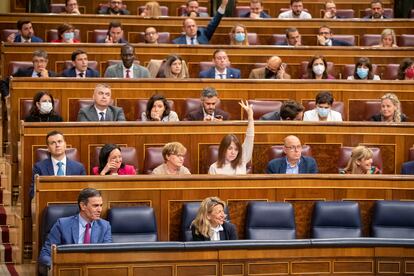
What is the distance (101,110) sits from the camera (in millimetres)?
7766

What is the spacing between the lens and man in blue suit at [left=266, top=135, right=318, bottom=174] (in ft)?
23.4

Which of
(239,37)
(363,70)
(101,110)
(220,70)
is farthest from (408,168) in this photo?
(239,37)

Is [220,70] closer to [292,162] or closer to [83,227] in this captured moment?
[292,162]

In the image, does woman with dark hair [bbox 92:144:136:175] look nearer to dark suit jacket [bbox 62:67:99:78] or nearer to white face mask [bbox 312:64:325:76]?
dark suit jacket [bbox 62:67:99:78]

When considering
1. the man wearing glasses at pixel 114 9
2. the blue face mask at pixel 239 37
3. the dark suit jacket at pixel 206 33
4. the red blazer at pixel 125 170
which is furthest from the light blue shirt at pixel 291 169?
the man wearing glasses at pixel 114 9

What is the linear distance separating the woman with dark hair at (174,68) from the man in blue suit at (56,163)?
1.86 metres

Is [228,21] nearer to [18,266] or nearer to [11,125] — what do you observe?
[11,125]

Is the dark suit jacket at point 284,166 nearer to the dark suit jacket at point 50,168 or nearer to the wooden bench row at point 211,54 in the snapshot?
the dark suit jacket at point 50,168

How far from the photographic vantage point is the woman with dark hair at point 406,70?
897 cm

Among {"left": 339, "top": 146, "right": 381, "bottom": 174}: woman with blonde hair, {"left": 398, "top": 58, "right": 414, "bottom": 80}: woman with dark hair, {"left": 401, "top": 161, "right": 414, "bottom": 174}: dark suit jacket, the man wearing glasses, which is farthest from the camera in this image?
the man wearing glasses

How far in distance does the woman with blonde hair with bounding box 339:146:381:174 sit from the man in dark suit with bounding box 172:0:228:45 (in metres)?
2.88

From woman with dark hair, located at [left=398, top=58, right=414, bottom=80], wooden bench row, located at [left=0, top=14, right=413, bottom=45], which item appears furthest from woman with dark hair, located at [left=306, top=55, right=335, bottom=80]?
wooden bench row, located at [left=0, top=14, right=413, bottom=45]

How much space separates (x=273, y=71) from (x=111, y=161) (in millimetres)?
2444

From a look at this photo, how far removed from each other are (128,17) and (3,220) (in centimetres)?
327
